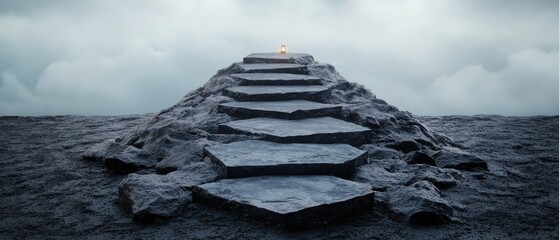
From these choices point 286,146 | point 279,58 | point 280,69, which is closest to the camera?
point 286,146

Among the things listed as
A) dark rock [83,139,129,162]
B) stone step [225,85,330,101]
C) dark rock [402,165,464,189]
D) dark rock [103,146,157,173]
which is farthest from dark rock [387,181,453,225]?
dark rock [83,139,129,162]

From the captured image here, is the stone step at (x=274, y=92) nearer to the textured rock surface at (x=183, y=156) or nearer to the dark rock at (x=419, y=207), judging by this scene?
the textured rock surface at (x=183, y=156)

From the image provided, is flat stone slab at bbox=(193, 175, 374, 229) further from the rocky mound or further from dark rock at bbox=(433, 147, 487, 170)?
dark rock at bbox=(433, 147, 487, 170)

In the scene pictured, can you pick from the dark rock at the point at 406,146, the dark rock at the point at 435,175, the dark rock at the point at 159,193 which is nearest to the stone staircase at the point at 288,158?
the dark rock at the point at 159,193

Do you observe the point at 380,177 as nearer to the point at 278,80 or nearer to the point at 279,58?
the point at 278,80

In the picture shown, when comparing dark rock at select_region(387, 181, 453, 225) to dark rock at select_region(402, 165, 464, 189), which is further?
dark rock at select_region(402, 165, 464, 189)

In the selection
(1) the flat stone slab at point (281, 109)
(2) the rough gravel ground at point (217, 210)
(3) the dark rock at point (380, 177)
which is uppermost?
(1) the flat stone slab at point (281, 109)

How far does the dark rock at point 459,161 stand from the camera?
3.88 metres

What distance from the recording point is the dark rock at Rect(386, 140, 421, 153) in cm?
421

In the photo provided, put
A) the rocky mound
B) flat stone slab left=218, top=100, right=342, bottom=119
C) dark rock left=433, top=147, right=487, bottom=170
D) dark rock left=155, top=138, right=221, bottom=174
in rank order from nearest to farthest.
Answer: the rocky mound
dark rock left=155, top=138, right=221, bottom=174
dark rock left=433, top=147, right=487, bottom=170
flat stone slab left=218, top=100, right=342, bottom=119

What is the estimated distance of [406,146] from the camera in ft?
13.9

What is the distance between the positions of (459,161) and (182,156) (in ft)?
7.66

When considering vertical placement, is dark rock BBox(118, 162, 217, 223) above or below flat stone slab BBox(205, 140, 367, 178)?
below

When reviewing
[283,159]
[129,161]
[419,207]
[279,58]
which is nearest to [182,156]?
[129,161]
